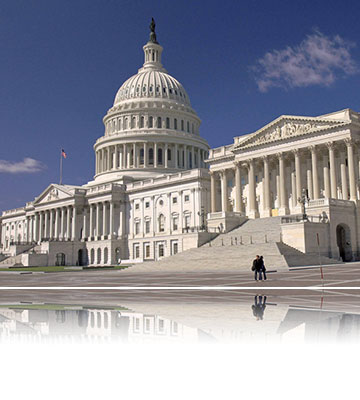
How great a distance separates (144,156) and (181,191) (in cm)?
2953

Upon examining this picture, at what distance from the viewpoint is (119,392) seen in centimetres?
568

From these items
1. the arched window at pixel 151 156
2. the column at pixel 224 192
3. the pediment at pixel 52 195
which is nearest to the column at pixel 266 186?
the column at pixel 224 192

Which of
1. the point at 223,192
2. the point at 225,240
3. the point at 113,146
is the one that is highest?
the point at 113,146

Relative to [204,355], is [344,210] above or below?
above

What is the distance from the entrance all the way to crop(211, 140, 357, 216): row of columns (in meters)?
4.16

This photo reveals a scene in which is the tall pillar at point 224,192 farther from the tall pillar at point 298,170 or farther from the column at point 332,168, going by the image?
the column at point 332,168

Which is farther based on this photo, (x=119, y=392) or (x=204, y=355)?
(x=204, y=355)

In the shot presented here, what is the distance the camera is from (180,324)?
10758 millimetres

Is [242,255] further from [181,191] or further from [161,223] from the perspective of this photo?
[161,223]

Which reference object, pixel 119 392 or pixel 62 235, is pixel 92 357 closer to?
pixel 119 392

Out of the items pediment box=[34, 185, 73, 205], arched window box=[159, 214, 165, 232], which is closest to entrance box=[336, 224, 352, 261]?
arched window box=[159, 214, 165, 232]

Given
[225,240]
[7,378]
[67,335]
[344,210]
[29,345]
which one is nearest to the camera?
[7,378]

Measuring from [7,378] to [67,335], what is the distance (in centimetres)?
316

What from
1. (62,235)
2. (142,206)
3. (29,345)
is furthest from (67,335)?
(62,235)
